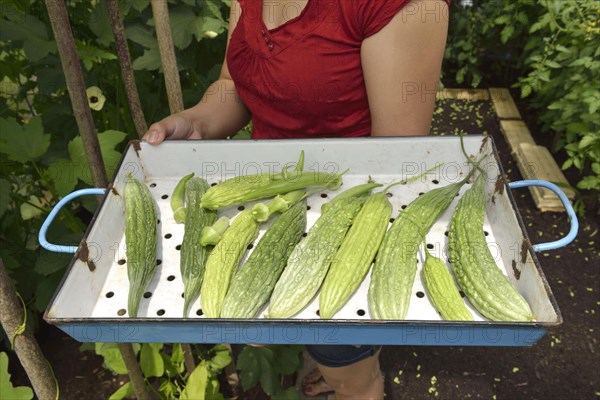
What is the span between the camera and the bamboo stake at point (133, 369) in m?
1.90

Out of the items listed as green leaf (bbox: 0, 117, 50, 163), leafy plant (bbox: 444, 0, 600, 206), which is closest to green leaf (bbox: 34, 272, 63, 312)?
green leaf (bbox: 0, 117, 50, 163)

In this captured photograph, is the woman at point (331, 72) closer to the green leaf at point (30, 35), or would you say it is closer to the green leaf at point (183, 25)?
the green leaf at point (183, 25)

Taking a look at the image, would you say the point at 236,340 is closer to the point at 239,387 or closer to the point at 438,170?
the point at 438,170

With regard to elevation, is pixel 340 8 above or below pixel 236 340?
above

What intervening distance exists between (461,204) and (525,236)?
1.02 feet

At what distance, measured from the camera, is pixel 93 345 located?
2.51 m

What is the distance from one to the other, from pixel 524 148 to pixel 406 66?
2964 millimetres

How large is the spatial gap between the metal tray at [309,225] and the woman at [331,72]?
0.13 meters

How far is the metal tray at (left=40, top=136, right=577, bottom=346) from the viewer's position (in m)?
1.10

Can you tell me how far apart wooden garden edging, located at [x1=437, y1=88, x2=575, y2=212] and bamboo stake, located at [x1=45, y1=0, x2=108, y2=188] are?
3.09 m

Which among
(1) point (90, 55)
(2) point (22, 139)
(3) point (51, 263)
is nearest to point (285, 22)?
(1) point (90, 55)

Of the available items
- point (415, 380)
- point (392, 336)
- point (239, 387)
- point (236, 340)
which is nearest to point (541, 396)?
point (415, 380)

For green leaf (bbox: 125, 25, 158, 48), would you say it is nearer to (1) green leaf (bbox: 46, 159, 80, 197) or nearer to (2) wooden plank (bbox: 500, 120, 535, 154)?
(1) green leaf (bbox: 46, 159, 80, 197)

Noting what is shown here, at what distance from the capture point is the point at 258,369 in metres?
2.41
